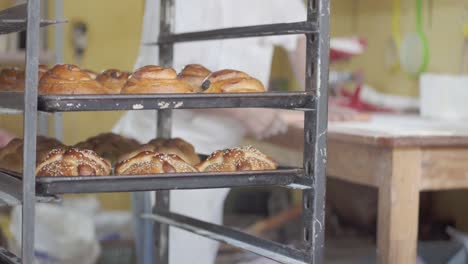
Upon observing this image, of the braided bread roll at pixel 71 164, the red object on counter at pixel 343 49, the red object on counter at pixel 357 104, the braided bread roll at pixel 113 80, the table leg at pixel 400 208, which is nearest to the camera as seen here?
the braided bread roll at pixel 71 164

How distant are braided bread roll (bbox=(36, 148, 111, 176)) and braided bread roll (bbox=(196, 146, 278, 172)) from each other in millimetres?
213

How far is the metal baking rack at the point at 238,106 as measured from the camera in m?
1.43

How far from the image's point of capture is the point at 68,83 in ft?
5.13

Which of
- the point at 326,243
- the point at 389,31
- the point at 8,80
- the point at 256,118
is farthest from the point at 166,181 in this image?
the point at 389,31

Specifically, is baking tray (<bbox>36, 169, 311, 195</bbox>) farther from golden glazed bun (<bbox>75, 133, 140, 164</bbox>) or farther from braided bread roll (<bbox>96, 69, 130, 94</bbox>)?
golden glazed bun (<bbox>75, 133, 140, 164</bbox>)

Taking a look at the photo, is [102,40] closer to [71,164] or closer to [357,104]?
[357,104]

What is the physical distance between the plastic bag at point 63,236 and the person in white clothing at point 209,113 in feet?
3.41

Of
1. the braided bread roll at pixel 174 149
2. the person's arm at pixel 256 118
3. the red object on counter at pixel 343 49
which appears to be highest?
the red object on counter at pixel 343 49

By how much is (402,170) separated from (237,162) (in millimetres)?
569

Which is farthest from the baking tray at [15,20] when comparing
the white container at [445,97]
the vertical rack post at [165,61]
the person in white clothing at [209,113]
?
the white container at [445,97]

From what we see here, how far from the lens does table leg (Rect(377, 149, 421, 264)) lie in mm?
2113

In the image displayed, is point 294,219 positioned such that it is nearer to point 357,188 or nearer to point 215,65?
point 357,188

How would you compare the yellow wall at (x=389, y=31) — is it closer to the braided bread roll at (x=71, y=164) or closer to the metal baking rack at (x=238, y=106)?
the metal baking rack at (x=238, y=106)

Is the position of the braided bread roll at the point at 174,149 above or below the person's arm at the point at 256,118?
below
